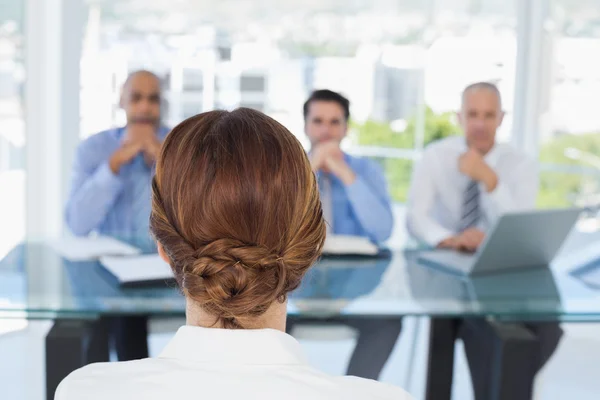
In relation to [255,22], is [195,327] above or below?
below

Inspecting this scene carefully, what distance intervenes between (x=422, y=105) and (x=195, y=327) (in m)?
4.70

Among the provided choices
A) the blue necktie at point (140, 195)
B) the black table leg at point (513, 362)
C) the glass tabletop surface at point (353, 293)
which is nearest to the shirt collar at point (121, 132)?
the blue necktie at point (140, 195)

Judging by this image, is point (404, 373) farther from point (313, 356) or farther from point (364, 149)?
point (364, 149)

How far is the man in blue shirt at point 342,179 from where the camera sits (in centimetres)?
331

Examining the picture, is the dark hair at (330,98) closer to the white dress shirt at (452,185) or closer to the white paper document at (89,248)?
the white dress shirt at (452,185)

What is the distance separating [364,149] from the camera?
18.6ft

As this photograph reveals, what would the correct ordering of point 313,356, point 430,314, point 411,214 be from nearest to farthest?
point 430,314
point 411,214
point 313,356

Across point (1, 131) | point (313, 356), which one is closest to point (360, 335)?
point (313, 356)

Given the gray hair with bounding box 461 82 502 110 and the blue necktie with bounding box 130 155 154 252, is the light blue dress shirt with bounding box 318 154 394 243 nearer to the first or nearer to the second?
the gray hair with bounding box 461 82 502 110

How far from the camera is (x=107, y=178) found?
3.29 m

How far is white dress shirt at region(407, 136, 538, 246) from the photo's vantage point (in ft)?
11.5

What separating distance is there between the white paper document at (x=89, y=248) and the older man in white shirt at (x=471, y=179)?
122 centimetres

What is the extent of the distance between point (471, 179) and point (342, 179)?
61 cm

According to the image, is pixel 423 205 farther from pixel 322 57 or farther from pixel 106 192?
pixel 322 57
